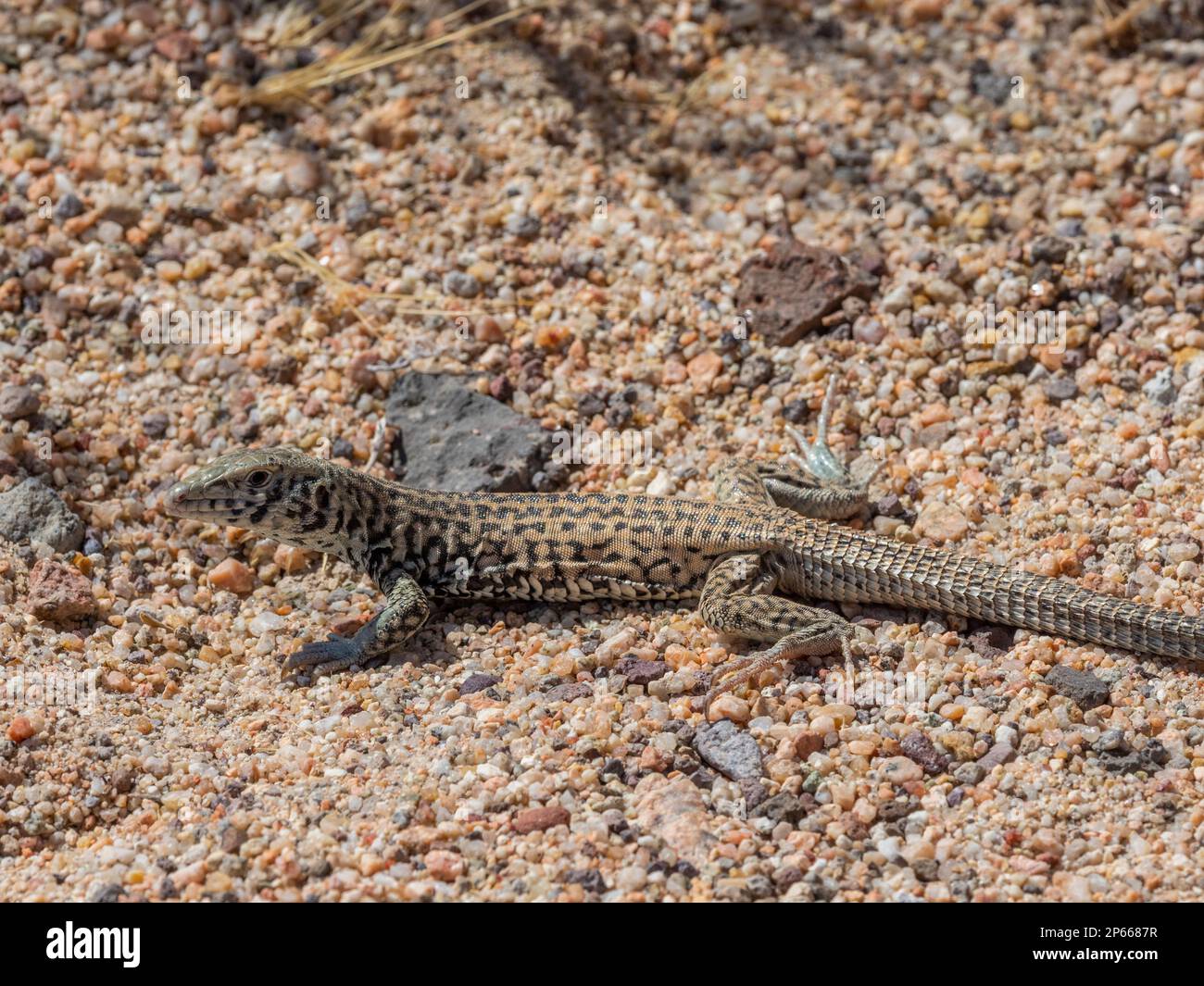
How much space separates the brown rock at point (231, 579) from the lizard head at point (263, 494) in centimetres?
42

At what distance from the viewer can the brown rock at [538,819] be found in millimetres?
5016

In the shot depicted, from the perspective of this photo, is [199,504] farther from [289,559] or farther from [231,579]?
[289,559]

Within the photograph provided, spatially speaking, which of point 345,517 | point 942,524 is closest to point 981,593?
point 942,524

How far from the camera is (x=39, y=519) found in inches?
262

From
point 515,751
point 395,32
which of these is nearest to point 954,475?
point 515,751

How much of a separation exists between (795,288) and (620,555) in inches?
85.5

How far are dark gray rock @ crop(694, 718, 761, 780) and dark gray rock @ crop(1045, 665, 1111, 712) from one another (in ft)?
4.17

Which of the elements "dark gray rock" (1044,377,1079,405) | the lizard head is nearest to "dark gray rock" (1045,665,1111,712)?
"dark gray rock" (1044,377,1079,405)

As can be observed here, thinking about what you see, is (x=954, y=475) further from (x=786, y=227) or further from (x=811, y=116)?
(x=811, y=116)

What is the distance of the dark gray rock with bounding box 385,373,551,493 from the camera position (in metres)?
7.01

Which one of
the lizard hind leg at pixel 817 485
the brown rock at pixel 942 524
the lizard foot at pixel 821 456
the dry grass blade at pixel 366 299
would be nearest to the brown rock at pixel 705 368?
the lizard foot at pixel 821 456

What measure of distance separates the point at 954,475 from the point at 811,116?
9.50ft

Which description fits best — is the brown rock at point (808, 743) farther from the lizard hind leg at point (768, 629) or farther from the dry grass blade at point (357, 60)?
the dry grass blade at point (357, 60)

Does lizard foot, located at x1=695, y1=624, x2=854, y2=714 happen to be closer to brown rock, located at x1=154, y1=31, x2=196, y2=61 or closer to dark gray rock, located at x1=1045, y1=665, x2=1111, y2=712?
dark gray rock, located at x1=1045, y1=665, x2=1111, y2=712
